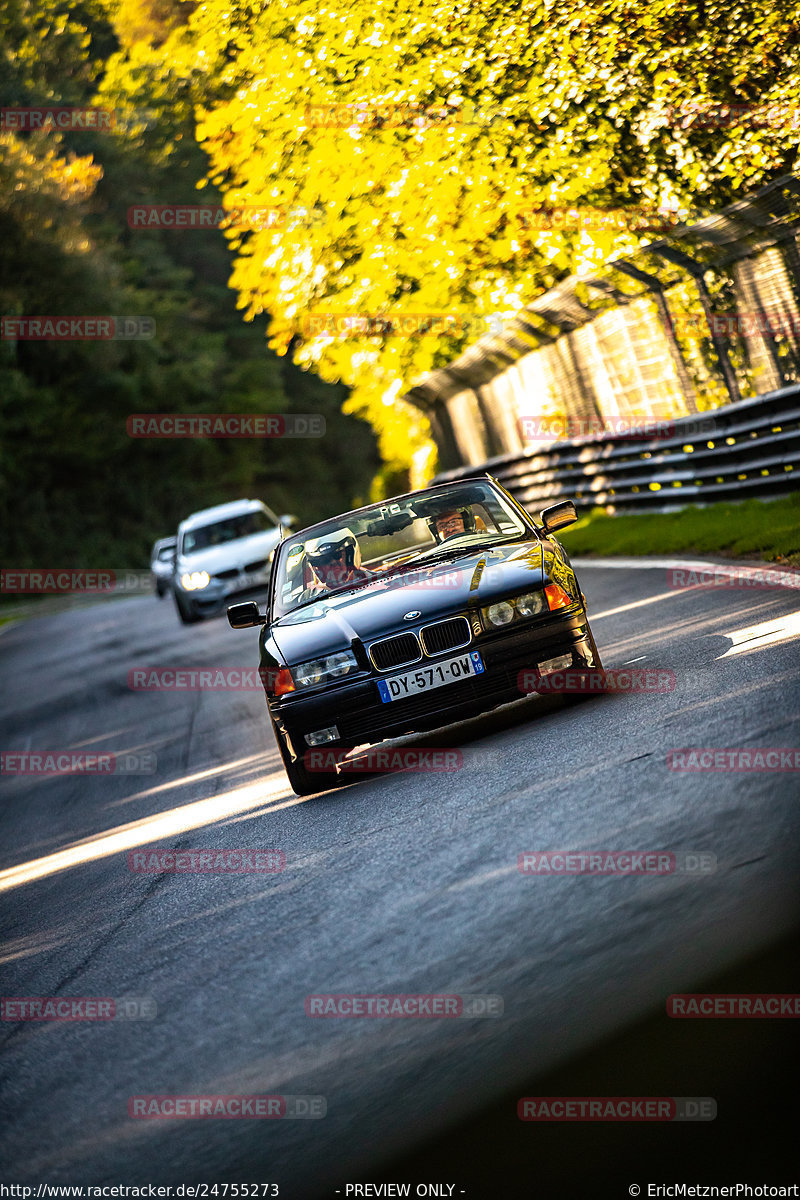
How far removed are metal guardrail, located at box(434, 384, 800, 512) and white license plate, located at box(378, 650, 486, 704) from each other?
615 centimetres

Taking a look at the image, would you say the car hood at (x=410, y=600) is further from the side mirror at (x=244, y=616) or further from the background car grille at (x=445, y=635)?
the side mirror at (x=244, y=616)

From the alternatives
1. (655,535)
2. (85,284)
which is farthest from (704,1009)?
(85,284)

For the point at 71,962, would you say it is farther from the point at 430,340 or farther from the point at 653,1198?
the point at 430,340

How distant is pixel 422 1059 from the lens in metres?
3.94

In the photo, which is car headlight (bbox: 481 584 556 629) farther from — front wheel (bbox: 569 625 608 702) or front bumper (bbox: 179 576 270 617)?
front bumper (bbox: 179 576 270 617)

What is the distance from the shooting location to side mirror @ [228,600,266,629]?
8.54m

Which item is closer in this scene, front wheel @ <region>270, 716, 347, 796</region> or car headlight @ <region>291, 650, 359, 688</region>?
car headlight @ <region>291, 650, 359, 688</region>


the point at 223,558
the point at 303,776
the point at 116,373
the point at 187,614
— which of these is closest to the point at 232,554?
the point at 223,558

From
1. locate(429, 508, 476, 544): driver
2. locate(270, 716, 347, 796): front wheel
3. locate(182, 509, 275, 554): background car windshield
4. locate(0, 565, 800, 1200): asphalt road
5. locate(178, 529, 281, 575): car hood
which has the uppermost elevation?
locate(182, 509, 275, 554): background car windshield

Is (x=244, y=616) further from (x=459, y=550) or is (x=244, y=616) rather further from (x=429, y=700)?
(x=429, y=700)

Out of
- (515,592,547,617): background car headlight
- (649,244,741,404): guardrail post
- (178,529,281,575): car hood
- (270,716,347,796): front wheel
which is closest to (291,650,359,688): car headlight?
(270,716,347,796): front wheel

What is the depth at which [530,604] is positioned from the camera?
747 centimetres

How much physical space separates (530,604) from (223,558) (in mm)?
15603

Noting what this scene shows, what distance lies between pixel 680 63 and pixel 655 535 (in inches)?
195
